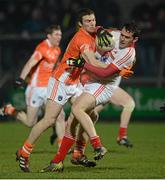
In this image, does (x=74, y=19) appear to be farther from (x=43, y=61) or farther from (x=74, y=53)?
(x=74, y=53)

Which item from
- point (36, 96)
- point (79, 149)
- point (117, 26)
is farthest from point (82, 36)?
point (117, 26)

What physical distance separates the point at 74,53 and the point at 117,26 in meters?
11.0

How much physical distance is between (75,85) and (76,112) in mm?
919

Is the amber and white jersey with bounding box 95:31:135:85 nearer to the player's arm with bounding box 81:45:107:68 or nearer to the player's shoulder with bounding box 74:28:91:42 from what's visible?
the player's arm with bounding box 81:45:107:68

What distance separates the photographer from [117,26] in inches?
895

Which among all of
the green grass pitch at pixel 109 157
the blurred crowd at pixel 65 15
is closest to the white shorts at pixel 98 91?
the green grass pitch at pixel 109 157

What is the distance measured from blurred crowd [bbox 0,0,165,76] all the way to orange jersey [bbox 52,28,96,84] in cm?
1025

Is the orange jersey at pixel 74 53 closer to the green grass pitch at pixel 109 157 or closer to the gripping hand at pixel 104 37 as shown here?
the gripping hand at pixel 104 37

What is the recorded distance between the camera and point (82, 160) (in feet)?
40.3

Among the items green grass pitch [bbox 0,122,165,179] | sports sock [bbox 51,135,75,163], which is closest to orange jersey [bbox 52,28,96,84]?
sports sock [bbox 51,135,75,163]

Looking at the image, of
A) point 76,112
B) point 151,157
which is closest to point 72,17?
point 151,157

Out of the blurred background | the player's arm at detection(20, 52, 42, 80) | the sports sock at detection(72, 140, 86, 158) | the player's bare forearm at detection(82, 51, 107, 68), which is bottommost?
the blurred background

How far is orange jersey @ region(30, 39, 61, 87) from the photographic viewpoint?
16.1 meters

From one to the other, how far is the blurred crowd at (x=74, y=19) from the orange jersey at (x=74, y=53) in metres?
10.3
